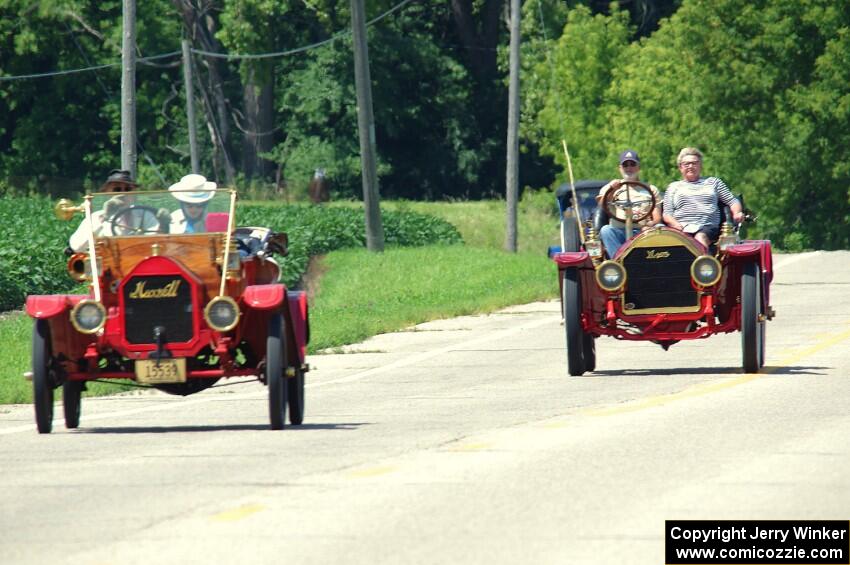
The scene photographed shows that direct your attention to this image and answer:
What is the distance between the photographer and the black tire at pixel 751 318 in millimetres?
16609

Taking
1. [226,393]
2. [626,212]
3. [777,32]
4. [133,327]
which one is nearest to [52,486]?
[133,327]

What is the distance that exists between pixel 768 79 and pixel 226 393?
115 ft

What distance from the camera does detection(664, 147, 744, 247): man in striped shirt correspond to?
57.8 ft

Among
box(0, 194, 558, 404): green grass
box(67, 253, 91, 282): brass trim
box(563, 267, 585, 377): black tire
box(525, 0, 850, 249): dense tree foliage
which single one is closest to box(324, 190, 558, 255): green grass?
box(0, 194, 558, 404): green grass

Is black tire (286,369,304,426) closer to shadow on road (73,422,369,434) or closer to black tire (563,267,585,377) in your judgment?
shadow on road (73,422,369,434)

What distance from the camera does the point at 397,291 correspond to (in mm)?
33344

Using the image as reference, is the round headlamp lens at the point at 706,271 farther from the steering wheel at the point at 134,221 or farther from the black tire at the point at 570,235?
the black tire at the point at 570,235

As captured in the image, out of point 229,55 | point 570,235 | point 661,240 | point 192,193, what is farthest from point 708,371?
point 229,55

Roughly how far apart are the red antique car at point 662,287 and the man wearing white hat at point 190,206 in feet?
12.9

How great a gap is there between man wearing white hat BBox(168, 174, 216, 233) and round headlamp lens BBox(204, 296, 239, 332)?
987 millimetres

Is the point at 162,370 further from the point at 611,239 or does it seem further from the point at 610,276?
the point at 611,239

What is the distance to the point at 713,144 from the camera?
173 feet

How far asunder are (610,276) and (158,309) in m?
4.95

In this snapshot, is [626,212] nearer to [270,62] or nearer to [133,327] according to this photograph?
[133,327]
